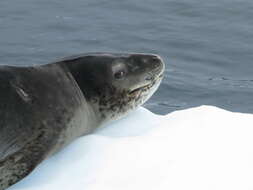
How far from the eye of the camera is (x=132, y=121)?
613cm

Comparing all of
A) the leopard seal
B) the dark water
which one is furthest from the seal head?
the dark water

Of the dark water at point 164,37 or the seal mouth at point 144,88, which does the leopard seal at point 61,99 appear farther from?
the dark water at point 164,37

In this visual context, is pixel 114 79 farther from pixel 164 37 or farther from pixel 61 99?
pixel 164 37

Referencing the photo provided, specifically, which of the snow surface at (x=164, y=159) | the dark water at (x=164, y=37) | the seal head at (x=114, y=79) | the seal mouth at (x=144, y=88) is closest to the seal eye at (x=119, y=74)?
the seal head at (x=114, y=79)

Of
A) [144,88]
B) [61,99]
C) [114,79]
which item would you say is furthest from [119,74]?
[61,99]

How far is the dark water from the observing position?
11.1 meters

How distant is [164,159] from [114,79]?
1974mm

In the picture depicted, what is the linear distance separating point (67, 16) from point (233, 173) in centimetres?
989

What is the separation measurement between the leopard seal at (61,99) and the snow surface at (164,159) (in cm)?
44

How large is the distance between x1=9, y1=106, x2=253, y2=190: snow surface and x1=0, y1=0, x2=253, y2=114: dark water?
476 centimetres

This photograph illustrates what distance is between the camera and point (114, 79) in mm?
6898

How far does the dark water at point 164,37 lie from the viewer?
11141 mm

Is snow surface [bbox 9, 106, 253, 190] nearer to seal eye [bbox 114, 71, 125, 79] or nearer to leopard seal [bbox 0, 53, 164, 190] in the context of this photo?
leopard seal [bbox 0, 53, 164, 190]

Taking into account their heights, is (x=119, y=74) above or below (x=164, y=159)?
below
